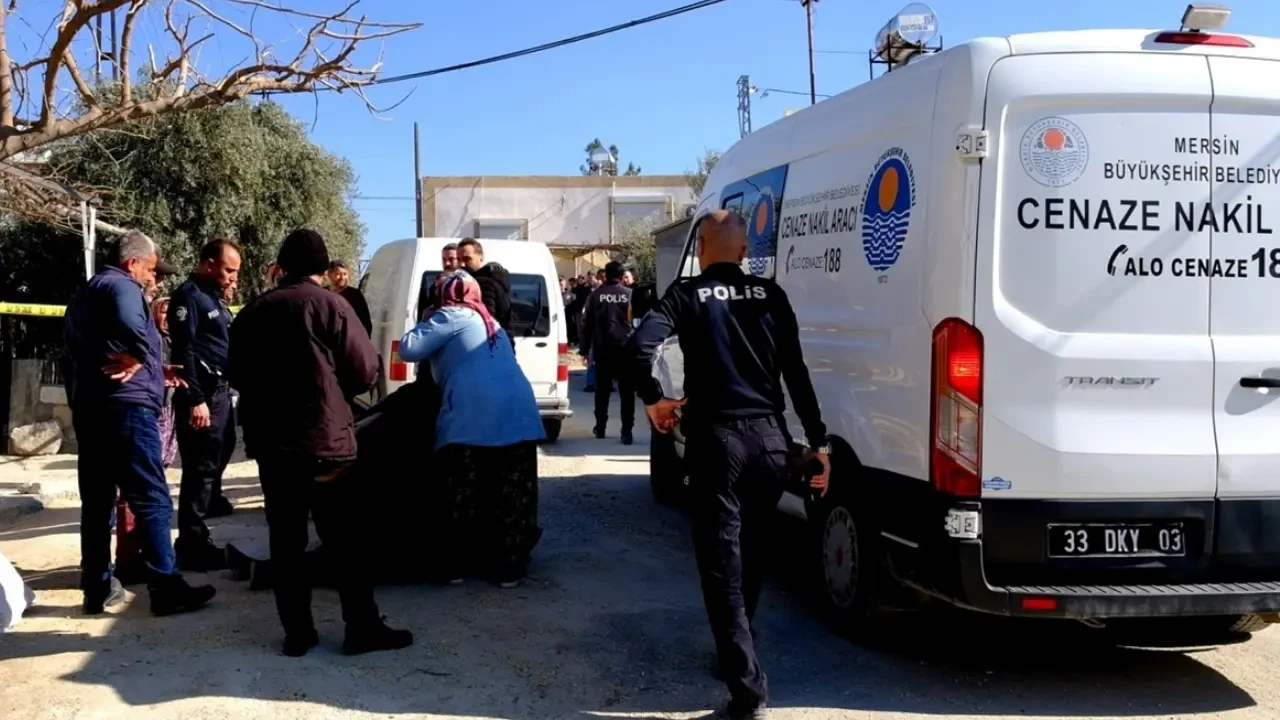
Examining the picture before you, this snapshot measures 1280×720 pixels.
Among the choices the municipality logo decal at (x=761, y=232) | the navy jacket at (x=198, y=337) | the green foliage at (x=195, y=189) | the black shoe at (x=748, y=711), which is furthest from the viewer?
the green foliage at (x=195, y=189)

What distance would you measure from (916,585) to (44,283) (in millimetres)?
14206

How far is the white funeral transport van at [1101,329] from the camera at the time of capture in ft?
13.9

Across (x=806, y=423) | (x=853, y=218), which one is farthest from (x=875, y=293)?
(x=806, y=423)

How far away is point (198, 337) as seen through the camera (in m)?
6.50

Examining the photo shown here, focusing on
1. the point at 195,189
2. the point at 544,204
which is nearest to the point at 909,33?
the point at 195,189

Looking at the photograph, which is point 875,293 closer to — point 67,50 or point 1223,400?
point 1223,400

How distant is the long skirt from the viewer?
600 centimetres

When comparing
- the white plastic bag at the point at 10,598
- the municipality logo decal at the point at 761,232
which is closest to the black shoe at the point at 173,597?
the white plastic bag at the point at 10,598

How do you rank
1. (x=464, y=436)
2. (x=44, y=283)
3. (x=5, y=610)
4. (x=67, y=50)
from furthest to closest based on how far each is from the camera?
(x=44, y=283)
(x=67, y=50)
(x=464, y=436)
(x=5, y=610)

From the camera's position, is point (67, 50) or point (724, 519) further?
point (67, 50)

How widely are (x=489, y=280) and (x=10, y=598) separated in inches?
138

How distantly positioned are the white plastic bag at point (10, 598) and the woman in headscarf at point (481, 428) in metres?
2.02

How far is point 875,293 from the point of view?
4.88m

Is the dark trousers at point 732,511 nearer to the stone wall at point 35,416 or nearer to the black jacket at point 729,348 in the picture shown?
the black jacket at point 729,348
